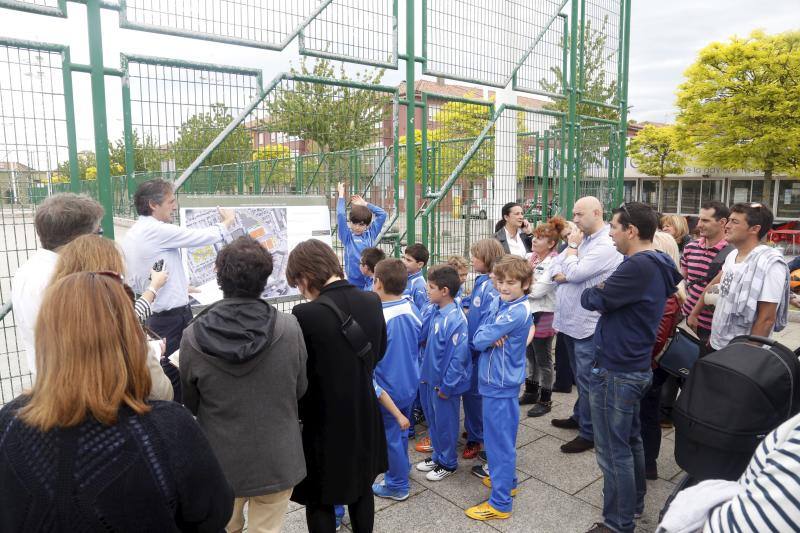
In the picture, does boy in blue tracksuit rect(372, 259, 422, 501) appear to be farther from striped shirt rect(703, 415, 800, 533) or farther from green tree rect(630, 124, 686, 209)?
green tree rect(630, 124, 686, 209)

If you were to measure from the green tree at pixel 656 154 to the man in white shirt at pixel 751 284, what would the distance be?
29.5 meters

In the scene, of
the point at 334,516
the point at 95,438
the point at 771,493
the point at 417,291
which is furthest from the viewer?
the point at 417,291

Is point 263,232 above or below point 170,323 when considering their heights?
above

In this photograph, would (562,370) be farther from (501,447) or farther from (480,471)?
(501,447)

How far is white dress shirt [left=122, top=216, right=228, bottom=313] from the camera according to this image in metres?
3.71

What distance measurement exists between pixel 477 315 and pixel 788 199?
32629 millimetres

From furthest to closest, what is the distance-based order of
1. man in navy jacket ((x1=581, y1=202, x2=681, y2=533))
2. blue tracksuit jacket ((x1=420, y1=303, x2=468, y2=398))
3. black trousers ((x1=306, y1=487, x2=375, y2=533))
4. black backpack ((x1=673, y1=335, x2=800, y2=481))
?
1. blue tracksuit jacket ((x1=420, y1=303, x2=468, y2=398))
2. man in navy jacket ((x1=581, y1=202, x2=681, y2=533))
3. black trousers ((x1=306, y1=487, x2=375, y2=533))
4. black backpack ((x1=673, y1=335, x2=800, y2=481))

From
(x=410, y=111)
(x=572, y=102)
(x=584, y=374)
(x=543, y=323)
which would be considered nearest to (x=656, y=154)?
(x=572, y=102)

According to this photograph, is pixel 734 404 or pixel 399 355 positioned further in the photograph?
pixel 399 355

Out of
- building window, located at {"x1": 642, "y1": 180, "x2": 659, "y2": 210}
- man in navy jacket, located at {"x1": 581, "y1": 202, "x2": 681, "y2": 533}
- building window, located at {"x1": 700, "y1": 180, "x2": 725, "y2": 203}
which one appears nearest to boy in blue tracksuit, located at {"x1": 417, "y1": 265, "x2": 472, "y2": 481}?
man in navy jacket, located at {"x1": 581, "y1": 202, "x2": 681, "y2": 533}

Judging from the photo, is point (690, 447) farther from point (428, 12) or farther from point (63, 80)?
point (428, 12)

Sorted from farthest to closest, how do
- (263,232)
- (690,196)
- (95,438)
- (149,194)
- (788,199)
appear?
(690,196)
(788,199)
(263,232)
(149,194)
(95,438)

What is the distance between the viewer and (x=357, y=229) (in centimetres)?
545

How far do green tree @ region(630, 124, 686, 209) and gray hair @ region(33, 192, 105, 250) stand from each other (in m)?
32.4
